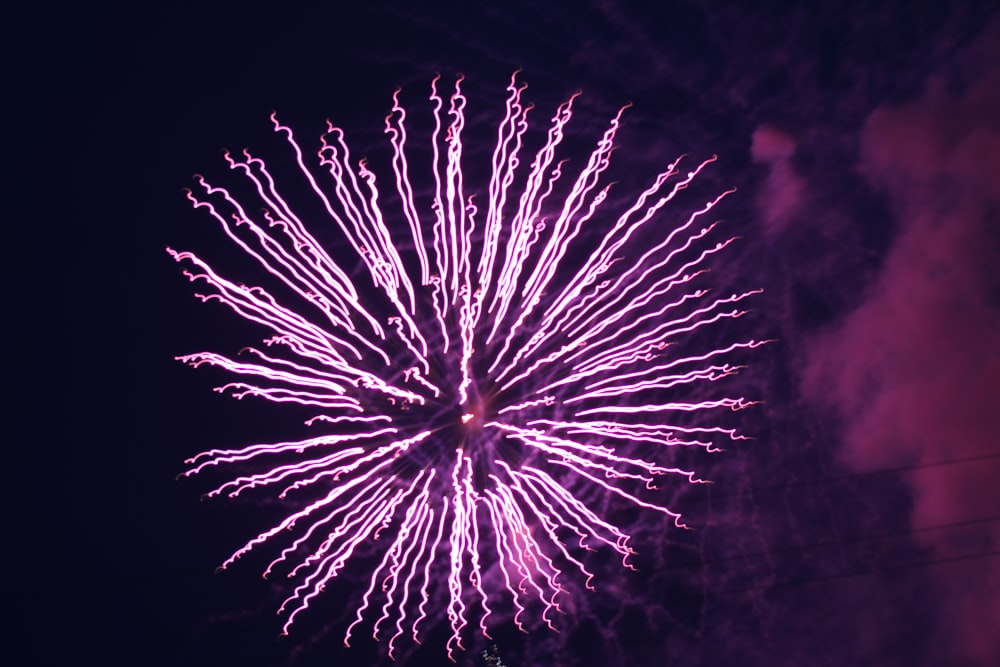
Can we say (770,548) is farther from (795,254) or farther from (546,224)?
(546,224)

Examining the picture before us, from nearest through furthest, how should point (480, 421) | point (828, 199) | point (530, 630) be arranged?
point (480, 421), point (828, 199), point (530, 630)

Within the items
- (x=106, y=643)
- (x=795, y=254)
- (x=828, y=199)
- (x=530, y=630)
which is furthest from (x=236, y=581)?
(x=828, y=199)

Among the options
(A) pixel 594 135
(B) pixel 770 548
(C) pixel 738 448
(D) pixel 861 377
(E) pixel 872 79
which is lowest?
→ (B) pixel 770 548

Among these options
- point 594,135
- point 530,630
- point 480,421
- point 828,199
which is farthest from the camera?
point 530,630

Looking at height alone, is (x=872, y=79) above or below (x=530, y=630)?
above

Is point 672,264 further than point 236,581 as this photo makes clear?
No

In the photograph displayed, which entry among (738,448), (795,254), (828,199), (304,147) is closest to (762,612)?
(738,448)
